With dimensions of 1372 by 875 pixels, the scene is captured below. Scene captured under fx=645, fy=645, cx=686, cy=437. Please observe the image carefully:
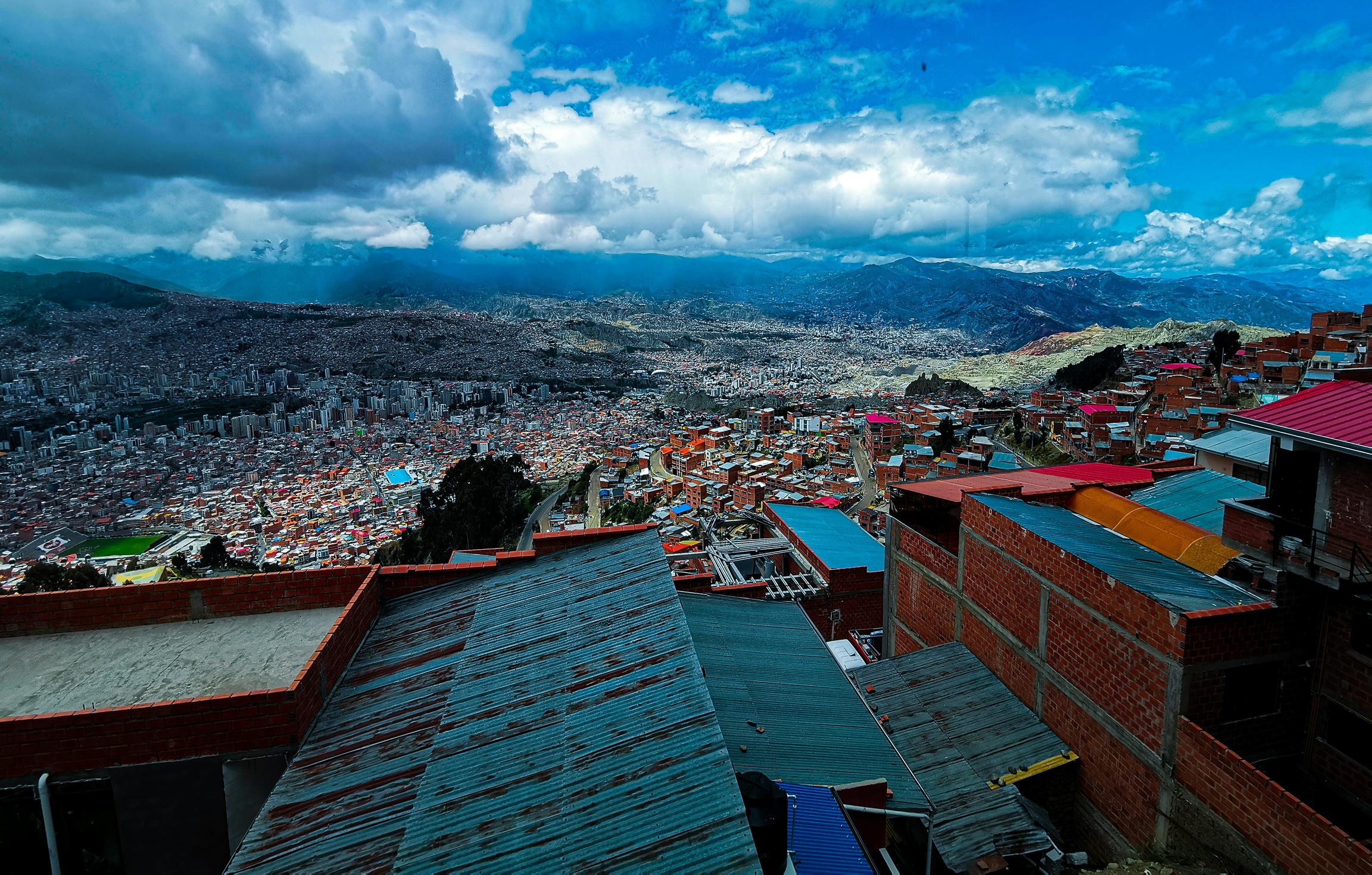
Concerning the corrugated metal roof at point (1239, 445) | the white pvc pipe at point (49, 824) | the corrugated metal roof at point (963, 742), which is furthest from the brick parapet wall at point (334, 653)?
the corrugated metal roof at point (1239, 445)

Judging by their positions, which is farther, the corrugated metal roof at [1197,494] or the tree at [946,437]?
the tree at [946,437]

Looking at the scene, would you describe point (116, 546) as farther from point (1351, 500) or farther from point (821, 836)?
point (1351, 500)

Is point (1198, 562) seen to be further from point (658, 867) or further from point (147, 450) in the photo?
point (147, 450)

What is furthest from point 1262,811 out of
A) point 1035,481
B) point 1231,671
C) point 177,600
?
point 177,600

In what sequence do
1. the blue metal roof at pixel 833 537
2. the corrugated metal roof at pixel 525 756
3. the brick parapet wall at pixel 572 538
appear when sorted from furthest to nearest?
the blue metal roof at pixel 833 537
the brick parapet wall at pixel 572 538
the corrugated metal roof at pixel 525 756

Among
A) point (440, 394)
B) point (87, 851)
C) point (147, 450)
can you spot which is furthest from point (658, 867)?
point (440, 394)

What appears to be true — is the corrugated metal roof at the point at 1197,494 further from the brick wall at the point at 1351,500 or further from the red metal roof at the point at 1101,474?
the brick wall at the point at 1351,500

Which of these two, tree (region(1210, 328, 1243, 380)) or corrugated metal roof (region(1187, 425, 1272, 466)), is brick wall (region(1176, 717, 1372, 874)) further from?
tree (region(1210, 328, 1243, 380))
